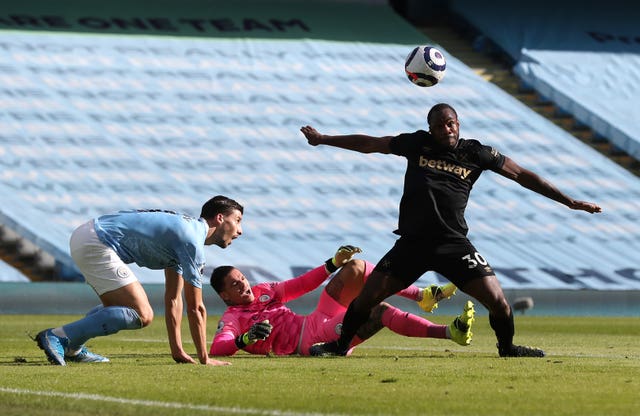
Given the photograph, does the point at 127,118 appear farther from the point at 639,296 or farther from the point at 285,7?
the point at 639,296

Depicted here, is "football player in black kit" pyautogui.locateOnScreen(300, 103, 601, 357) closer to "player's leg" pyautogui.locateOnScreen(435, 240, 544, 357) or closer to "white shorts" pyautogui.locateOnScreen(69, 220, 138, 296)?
"player's leg" pyautogui.locateOnScreen(435, 240, 544, 357)

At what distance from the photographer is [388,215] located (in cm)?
2706

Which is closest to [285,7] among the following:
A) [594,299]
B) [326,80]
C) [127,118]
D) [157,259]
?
[326,80]

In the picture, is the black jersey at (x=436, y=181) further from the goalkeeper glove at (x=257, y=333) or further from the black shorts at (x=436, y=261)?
the goalkeeper glove at (x=257, y=333)

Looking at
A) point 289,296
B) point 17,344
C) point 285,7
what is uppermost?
point 285,7

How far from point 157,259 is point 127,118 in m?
19.1

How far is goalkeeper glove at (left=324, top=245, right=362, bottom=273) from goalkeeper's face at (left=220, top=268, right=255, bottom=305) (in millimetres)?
682

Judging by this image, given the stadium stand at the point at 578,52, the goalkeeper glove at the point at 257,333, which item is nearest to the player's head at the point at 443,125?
the goalkeeper glove at the point at 257,333

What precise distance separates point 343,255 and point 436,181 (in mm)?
1071

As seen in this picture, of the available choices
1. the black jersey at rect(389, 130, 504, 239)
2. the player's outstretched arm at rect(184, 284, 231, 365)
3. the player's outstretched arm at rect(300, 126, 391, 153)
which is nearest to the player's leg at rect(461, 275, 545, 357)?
the black jersey at rect(389, 130, 504, 239)

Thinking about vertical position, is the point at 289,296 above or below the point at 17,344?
above

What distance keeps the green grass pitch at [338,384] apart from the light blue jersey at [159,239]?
721mm

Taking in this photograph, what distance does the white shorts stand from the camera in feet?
31.9

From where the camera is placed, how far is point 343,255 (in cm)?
1101
